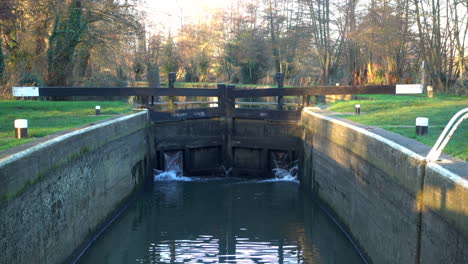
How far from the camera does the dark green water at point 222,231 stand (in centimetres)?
821

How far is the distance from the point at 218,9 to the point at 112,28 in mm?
38257

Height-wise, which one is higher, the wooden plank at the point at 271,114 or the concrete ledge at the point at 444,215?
the wooden plank at the point at 271,114

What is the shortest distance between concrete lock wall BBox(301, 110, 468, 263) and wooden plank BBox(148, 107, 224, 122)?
4892 mm

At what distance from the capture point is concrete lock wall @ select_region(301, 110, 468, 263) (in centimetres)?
449

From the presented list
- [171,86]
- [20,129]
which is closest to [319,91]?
[171,86]

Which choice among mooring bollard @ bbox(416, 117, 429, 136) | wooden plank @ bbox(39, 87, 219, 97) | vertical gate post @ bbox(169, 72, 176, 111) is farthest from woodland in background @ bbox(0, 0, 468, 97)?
mooring bollard @ bbox(416, 117, 429, 136)

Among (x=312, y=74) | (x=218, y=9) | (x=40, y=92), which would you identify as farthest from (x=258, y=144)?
(x=218, y=9)

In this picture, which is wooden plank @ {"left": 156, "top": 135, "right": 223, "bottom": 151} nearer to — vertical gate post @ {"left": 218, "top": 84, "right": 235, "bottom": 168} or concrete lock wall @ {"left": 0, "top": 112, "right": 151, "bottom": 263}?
vertical gate post @ {"left": 218, "top": 84, "right": 235, "bottom": 168}

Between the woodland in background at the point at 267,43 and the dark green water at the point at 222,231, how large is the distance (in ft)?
19.9

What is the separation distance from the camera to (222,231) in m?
9.63

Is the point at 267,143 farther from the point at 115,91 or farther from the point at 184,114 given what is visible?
the point at 115,91

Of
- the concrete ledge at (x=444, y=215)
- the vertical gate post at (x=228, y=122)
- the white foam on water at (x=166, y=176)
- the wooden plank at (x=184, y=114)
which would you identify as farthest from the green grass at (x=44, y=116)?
the concrete ledge at (x=444, y=215)

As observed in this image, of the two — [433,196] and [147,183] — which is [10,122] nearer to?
[147,183]

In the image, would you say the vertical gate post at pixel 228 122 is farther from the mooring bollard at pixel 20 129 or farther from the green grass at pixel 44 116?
the mooring bollard at pixel 20 129
